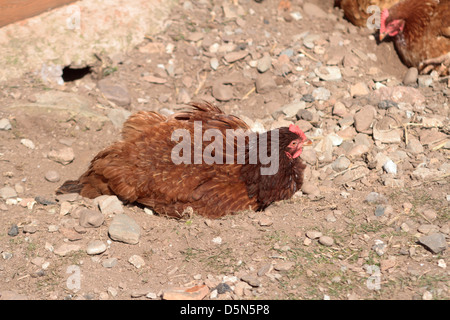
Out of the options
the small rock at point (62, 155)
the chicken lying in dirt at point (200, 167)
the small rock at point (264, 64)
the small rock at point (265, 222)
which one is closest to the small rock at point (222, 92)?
the small rock at point (264, 64)

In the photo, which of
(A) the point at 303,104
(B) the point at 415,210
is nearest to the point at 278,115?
(A) the point at 303,104

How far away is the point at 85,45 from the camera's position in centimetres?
508

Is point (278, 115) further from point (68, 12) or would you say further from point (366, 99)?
point (68, 12)

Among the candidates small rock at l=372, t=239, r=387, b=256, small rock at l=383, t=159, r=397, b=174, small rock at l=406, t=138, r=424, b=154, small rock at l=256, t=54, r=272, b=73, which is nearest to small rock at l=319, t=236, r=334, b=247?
small rock at l=372, t=239, r=387, b=256

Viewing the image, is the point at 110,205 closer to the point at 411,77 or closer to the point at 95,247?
the point at 95,247

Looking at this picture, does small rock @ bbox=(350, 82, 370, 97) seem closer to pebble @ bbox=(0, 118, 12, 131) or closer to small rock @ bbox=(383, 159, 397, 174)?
small rock @ bbox=(383, 159, 397, 174)

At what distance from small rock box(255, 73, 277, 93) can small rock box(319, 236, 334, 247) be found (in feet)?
7.16

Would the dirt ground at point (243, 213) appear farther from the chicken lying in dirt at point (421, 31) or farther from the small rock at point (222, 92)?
the chicken lying in dirt at point (421, 31)

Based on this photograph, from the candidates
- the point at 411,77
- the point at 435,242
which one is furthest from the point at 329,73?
the point at 435,242

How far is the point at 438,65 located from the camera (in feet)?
15.9

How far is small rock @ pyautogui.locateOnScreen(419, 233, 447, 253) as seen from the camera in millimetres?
2873

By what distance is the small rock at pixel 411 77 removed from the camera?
4797 millimetres

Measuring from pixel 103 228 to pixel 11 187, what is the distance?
1147 millimetres
